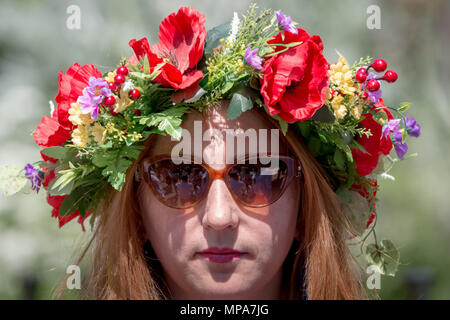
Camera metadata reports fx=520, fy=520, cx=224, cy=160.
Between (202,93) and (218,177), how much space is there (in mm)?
296

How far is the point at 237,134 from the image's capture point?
1.84 m

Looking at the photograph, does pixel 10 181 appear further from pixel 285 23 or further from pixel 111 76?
pixel 285 23

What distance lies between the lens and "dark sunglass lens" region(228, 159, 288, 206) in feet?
5.99

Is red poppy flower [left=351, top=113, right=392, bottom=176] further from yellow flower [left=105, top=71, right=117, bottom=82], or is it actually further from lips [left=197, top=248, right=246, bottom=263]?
yellow flower [left=105, top=71, right=117, bottom=82]

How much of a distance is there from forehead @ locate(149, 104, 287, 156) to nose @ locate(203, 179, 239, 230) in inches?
5.5

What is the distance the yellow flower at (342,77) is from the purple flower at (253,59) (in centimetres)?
30

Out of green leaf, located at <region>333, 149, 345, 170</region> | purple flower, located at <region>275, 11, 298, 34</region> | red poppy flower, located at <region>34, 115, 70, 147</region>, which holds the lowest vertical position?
green leaf, located at <region>333, 149, 345, 170</region>

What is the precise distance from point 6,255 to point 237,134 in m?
3.78

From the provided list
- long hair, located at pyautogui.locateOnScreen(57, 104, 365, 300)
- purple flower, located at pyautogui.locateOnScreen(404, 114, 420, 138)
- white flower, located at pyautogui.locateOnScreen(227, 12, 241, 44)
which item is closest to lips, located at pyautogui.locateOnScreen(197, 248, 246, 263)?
long hair, located at pyautogui.locateOnScreen(57, 104, 365, 300)

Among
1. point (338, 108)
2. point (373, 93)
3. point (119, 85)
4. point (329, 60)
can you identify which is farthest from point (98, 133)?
point (329, 60)

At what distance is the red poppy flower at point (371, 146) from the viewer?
199cm

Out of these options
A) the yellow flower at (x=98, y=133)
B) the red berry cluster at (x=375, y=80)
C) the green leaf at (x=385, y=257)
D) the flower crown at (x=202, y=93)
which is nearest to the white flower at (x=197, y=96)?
the flower crown at (x=202, y=93)
